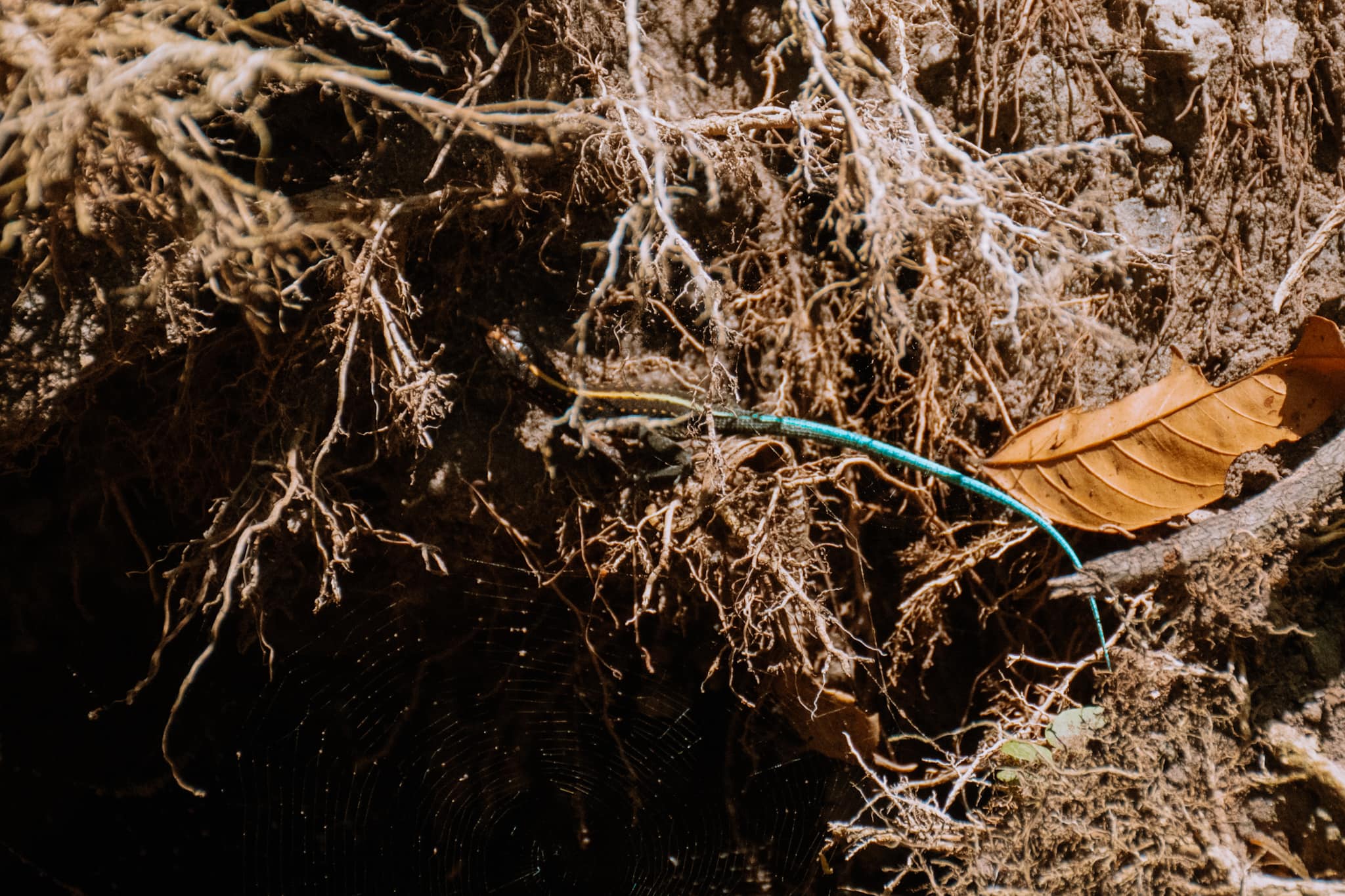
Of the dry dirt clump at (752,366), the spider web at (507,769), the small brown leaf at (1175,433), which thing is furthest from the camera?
the spider web at (507,769)

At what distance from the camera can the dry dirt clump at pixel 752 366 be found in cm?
168

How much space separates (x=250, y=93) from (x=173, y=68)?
32 cm

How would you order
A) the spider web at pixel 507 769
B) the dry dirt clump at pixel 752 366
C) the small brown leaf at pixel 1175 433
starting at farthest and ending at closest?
1. the spider web at pixel 507 769
2. the small brown leaf at pixel 1175 433
3. the dry dirt clump at pixel 752 366

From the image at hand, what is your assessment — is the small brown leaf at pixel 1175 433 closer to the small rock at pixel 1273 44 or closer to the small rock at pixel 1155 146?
the small rock at pixel 1155 146

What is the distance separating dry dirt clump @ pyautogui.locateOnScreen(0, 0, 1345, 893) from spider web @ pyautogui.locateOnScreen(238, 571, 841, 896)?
4cm

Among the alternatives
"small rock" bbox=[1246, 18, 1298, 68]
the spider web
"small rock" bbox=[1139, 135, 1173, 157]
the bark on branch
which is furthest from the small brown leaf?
the spider web

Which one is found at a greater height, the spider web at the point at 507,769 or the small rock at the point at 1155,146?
the small rock at the point at 1155,146

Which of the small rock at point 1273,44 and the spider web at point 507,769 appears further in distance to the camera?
the spider web at point 507,769

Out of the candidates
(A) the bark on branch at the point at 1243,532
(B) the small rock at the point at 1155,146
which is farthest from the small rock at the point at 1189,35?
(A) the bark on branch at the point at 1243,532

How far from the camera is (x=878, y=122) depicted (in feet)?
5.71

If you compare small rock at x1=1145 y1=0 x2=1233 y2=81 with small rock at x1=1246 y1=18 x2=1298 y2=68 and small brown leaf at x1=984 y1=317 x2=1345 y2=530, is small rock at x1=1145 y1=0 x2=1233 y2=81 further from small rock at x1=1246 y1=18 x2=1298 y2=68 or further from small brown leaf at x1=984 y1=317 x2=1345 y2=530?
small brown leaf at x1=984 y1=317 x2=1345 y2=530

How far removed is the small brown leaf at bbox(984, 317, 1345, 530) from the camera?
1.93m

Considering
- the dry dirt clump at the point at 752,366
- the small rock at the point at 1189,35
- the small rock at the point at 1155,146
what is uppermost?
the small rock at the point at 1189,35

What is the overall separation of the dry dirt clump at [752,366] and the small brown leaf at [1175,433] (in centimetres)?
10
